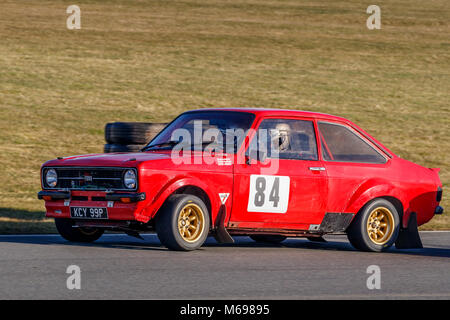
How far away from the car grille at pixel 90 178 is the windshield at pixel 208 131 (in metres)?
0.99

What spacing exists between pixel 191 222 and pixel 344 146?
7.89 ft

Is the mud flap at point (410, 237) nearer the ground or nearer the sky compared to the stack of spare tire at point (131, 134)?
nearer the ground

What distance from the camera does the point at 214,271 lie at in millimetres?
8242

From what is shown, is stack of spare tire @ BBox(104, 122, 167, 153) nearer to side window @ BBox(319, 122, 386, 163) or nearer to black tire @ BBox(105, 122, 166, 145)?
black tire @ BBox(105, 122, 166, 145)

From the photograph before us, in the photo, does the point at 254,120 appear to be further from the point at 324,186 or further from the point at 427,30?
the point at 427,30

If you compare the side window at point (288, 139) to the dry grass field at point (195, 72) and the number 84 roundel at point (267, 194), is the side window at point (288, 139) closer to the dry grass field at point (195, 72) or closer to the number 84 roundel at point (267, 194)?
the number 84 roundel at point (267, 194)

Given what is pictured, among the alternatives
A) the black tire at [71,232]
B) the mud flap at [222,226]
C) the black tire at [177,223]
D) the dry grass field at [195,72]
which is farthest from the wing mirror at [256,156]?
the dry grass field at [195,72]

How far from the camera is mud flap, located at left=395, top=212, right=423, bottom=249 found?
35.2 ft

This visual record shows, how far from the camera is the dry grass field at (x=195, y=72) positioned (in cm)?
2180

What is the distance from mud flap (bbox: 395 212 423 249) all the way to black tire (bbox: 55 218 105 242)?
12.2ft

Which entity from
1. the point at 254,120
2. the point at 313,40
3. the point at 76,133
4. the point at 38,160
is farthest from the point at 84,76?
the point at 254,120

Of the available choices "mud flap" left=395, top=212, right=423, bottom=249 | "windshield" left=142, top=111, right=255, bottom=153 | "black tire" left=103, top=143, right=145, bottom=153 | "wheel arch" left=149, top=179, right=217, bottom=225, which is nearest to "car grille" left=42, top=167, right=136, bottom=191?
"wheel arch" left=149, top=179, right=217, bottom=225

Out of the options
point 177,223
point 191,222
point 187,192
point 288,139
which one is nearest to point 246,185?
point 187,192

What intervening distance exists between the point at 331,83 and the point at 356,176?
60.6 ft
